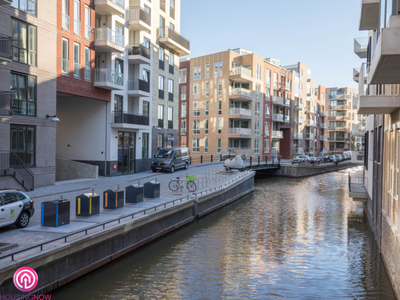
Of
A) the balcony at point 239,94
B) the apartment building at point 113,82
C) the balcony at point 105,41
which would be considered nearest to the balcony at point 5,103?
the apartment building at point 113,82

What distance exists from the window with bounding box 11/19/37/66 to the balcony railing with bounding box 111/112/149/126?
9211 millimetres

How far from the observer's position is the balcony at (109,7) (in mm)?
27434

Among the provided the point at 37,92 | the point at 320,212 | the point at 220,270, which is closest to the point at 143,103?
the point at 37,92

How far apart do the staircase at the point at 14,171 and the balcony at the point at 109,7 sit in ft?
44.0

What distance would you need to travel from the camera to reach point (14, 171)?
1923cm

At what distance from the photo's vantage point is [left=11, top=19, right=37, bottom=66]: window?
2014 cm

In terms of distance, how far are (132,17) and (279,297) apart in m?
27.4

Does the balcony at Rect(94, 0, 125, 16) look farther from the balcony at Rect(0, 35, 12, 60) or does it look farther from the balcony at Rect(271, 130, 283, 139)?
the balcony at Rect(271, 130, 283, 139)

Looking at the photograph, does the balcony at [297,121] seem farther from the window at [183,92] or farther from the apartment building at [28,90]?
the apartment building at [28,90]

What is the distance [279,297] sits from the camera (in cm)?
1041

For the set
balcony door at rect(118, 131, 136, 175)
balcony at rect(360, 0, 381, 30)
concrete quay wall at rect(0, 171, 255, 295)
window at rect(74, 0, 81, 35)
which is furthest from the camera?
balcony door at rect(118, 131, 136, 175)

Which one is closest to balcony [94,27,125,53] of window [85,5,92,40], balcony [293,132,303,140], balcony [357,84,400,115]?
window [85,5,92,40]

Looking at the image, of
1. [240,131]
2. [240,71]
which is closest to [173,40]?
[240,71]

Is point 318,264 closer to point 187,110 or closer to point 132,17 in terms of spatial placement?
point 132,17
